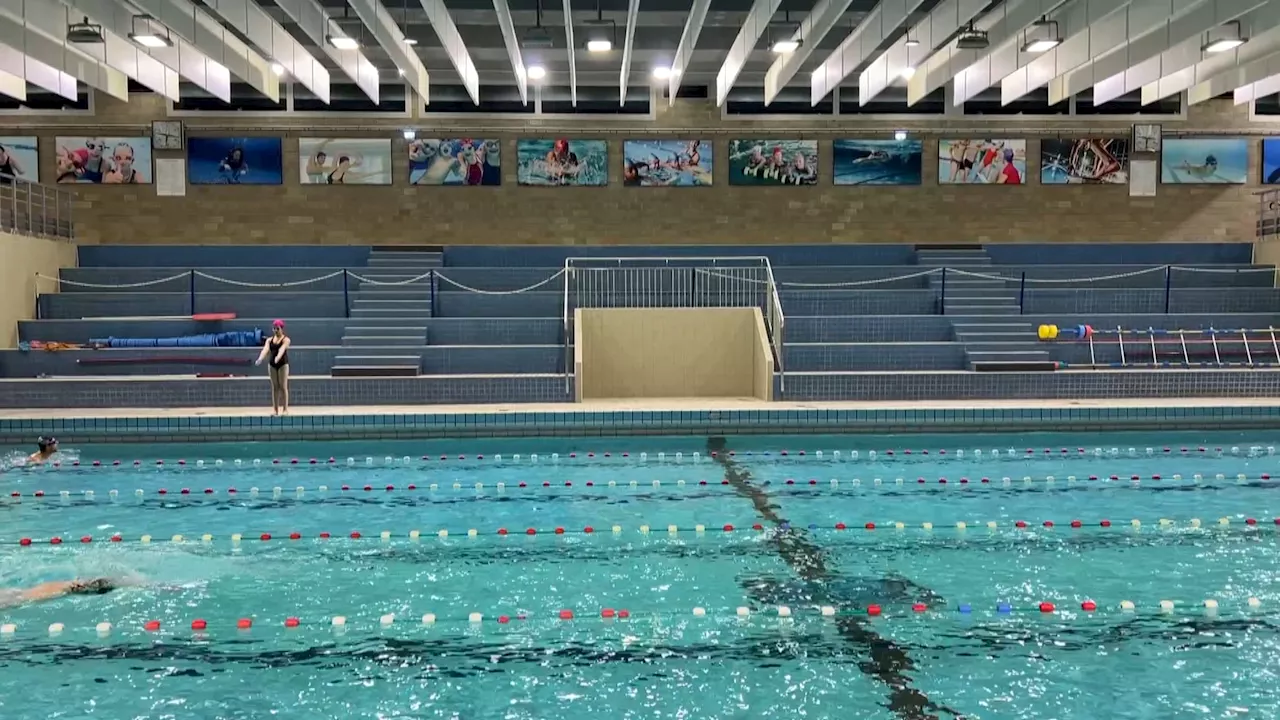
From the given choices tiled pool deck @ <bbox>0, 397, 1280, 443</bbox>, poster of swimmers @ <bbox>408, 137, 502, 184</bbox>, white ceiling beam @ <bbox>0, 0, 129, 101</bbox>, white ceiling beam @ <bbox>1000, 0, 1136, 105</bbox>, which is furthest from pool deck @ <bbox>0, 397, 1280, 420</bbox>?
poster of swimmers @ <bbox>408, 137, 502, 184</bbox>

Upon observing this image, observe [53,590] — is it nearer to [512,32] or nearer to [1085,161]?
[512,32]

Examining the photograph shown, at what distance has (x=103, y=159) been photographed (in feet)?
48.4

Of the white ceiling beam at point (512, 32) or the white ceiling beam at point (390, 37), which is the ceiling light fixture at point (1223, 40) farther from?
the white ceiling beam at point (390, 37)

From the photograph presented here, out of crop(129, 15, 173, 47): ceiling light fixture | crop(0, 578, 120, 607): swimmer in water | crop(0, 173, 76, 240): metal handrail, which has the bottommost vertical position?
crop(0, 578, 120, 607): swimmer in water

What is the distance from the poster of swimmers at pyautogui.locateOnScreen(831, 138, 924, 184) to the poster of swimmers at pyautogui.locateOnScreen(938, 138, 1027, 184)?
0.38 metres

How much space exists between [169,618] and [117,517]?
236 cm

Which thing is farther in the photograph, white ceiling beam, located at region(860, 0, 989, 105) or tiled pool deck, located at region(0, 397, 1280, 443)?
white ceiling beam, located at region(860, 0, 989, 105)

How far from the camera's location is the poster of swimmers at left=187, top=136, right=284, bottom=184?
14859 mm

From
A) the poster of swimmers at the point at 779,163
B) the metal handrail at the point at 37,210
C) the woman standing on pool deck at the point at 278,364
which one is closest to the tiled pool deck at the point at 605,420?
the woman standing on pool deck at the point at 278,364

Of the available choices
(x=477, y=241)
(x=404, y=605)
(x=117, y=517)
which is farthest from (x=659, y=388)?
(x=404, y=605)

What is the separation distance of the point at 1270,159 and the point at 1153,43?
6.85 meters

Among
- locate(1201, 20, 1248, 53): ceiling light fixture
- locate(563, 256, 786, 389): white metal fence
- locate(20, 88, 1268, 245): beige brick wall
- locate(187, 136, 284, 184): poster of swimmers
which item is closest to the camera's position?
locate(1201, 20, 1248, 53): ceiling light fixture

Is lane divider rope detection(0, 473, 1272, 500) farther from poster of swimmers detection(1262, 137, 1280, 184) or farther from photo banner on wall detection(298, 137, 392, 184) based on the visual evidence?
poster of swimmers detection(1262, 137, 1280, 184)

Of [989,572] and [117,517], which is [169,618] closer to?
[117,517]
